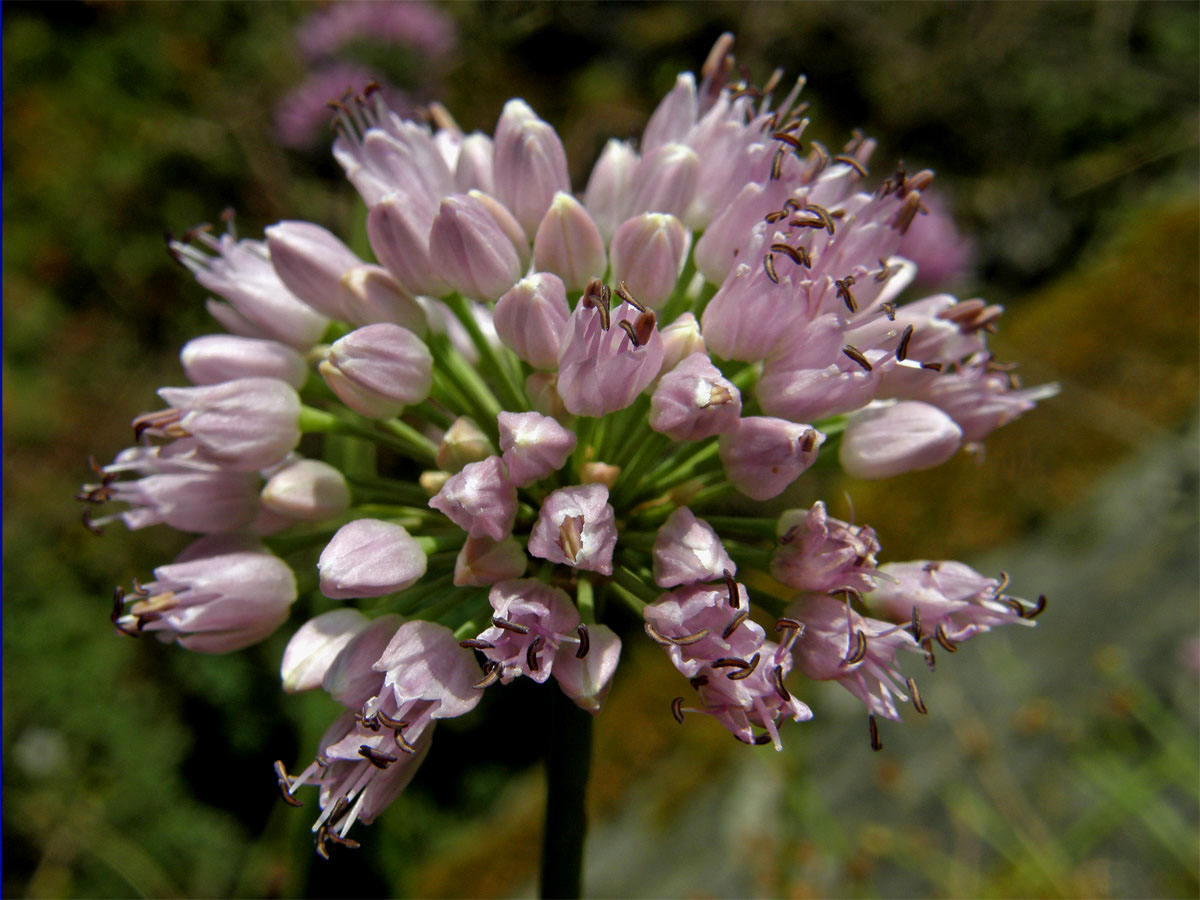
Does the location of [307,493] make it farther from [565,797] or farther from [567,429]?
[565,797]

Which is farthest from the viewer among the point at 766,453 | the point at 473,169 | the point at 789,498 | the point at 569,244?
the point at 789,498

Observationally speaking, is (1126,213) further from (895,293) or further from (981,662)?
(895,293)

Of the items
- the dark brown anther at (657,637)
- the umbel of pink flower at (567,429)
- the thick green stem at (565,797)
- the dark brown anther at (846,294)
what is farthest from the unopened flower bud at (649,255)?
the thick green stem at (565,797)

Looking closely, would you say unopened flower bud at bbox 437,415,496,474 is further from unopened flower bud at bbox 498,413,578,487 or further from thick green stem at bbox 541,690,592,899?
thick green stem at bbox 541,690,592,899

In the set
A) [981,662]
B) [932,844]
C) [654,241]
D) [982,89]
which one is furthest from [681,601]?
[982,89]

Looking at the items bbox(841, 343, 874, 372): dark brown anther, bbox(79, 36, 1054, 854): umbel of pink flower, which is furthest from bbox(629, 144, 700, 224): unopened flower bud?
bbox(841, 343, 874, 372): dark brown anther

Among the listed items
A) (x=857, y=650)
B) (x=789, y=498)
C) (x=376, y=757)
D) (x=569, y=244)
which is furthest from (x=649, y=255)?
(x=789, y=498)
